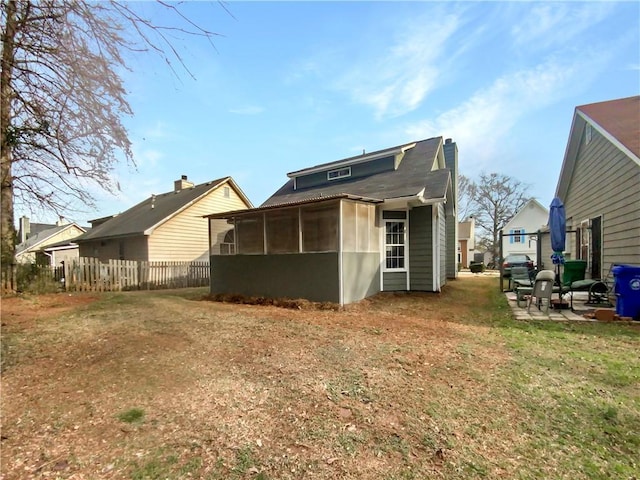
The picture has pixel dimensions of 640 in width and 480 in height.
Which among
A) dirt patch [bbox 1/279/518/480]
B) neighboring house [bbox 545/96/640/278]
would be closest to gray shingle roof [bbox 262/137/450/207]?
neighboring house [bbox 545/96/640/278]

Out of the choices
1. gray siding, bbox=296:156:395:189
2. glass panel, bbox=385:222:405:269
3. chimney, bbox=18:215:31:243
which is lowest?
glass panel, bbox=385:222:405:269

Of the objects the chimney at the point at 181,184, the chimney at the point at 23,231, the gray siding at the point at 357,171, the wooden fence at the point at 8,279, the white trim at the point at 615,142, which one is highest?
the chimney at the point at 181,184

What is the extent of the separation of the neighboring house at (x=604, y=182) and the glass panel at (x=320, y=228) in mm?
6763

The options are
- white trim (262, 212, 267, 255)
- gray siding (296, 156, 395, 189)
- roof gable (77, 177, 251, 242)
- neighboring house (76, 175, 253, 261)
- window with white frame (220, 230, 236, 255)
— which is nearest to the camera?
white trim (262, 212, 267, 255)

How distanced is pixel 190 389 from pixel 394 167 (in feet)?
39.7

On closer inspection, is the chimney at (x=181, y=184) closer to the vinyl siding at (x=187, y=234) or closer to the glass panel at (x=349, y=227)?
the vinyl siding at (x=187, y=234)

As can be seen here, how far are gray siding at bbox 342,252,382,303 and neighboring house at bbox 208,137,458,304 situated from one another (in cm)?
3

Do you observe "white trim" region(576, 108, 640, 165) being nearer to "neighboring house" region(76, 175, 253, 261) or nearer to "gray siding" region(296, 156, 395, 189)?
"gray siding" region(296, 156, 395, 189)

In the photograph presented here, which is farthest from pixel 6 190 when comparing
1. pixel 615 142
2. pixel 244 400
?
pixel 615 142

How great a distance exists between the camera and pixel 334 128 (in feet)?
46.3

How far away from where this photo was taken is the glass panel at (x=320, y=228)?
8.72m

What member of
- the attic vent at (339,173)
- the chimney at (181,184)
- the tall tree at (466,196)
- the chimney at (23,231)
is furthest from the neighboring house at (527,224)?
the chimney at (23,231)

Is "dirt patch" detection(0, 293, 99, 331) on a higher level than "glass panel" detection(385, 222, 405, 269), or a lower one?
lower

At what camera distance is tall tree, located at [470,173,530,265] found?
42469mm
